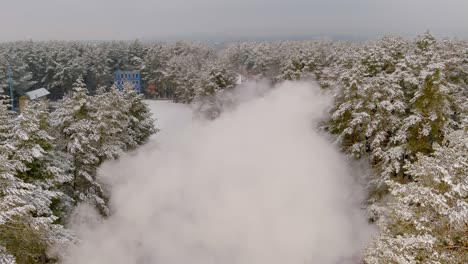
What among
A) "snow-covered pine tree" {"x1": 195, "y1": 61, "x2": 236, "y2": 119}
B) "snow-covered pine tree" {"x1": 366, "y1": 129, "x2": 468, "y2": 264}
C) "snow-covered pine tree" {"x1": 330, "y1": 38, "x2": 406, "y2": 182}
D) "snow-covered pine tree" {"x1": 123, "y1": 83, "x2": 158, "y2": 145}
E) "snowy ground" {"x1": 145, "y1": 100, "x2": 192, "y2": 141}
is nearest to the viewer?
"snow-covered pine tree" {"x1": 366, "y1": 129, "x2": 468, "y2": 264}

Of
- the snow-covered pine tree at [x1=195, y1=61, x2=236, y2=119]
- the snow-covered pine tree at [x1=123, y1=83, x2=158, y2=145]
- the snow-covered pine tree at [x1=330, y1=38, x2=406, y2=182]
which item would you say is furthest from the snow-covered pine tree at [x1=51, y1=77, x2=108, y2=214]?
the snow-covered pine tree at [x1=195, y1=61, x2=236, y2=119]

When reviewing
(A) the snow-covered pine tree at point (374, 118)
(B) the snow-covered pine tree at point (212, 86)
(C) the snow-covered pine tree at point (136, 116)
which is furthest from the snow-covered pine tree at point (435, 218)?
(B) the snow-covered pine tree at point (212, 86)

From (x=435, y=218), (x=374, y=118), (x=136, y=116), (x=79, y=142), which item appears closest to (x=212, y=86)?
(x=136, y=116)

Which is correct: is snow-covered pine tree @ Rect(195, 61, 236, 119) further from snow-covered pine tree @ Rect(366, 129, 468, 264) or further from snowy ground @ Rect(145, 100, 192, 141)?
snow-covered pine tree @ Rect(366, 129, 468, 264)

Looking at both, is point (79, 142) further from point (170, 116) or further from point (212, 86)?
point (170, 116)

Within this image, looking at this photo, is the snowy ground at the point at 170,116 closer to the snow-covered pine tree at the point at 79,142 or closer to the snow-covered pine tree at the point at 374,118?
the snow-covered pine tree at the point at 79,142

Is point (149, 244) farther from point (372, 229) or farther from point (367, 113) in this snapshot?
point (367, 113)
